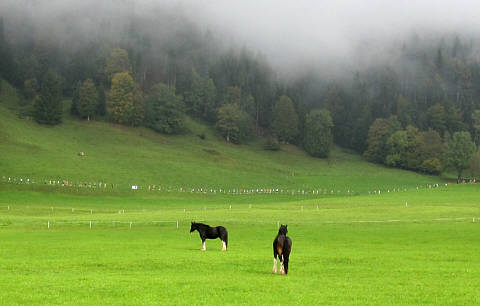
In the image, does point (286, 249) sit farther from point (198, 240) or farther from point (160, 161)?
point (160, 161)

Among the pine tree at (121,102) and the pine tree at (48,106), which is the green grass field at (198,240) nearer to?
the pine tree at (48,106)

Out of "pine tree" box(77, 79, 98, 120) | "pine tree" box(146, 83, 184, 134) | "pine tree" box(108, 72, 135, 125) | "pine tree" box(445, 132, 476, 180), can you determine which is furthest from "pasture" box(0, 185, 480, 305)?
"pine tree" box(146, 83, 184, 134)

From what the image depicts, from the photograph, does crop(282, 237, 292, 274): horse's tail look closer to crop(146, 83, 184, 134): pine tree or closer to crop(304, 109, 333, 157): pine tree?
crop(146, 83, 184, 134): pine tree

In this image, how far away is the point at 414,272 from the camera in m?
24.5

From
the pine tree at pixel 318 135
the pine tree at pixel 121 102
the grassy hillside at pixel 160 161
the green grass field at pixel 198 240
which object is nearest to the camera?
the green grass field at pixel 198 240

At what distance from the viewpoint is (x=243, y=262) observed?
27.9m

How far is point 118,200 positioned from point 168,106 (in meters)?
84.2

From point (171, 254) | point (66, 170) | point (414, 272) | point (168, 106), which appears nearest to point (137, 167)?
point (66, 170)

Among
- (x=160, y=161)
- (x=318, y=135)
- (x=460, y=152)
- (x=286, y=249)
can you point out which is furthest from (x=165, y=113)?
(x=286, y=249)

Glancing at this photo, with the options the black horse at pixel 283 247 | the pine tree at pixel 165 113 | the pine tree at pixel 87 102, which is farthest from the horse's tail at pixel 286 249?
the pine tree at pixel 165 113

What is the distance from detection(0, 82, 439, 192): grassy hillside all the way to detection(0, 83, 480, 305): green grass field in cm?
75

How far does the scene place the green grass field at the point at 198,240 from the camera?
1917 cm

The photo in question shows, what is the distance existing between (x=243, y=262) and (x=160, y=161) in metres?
116

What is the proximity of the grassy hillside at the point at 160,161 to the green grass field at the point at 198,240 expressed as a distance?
2.45 ft
